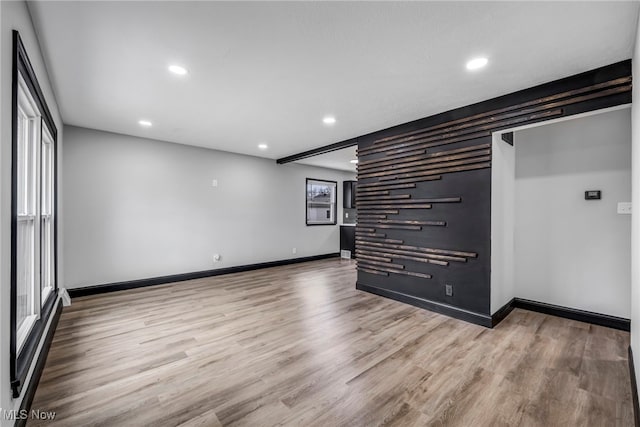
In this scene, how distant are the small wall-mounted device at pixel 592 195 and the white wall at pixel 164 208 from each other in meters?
4.99

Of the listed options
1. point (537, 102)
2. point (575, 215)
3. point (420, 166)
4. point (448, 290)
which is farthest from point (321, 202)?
point (537, 102)

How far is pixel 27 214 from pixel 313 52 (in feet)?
8.18

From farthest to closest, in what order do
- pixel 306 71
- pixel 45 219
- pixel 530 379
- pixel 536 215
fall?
pixel 536 215 → pixel 45 219 → pixel 306 71 → pixel 530 379

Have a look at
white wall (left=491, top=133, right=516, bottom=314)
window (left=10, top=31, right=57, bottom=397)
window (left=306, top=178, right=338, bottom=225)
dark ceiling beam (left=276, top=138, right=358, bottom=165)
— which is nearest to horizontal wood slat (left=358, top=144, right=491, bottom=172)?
white wall (left=491, top=133, right=516, bottom=314)

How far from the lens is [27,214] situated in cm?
218

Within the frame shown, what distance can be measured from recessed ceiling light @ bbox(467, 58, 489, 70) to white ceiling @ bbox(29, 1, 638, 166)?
7 cm

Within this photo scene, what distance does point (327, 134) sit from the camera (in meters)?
4.28

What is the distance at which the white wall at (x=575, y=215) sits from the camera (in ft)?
9.68

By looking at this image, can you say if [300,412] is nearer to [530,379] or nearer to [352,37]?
[530,379]

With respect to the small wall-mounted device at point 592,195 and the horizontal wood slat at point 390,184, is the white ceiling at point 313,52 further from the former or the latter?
the small wall-mounted device at point 592,195

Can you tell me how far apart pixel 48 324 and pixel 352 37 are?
3.55m

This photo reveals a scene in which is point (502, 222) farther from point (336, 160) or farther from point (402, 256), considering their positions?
point (336, 160)

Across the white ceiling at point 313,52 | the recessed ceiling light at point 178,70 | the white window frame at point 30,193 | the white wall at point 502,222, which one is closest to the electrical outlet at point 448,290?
the white wall at point 502,222

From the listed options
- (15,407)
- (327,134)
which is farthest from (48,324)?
(327,134)
